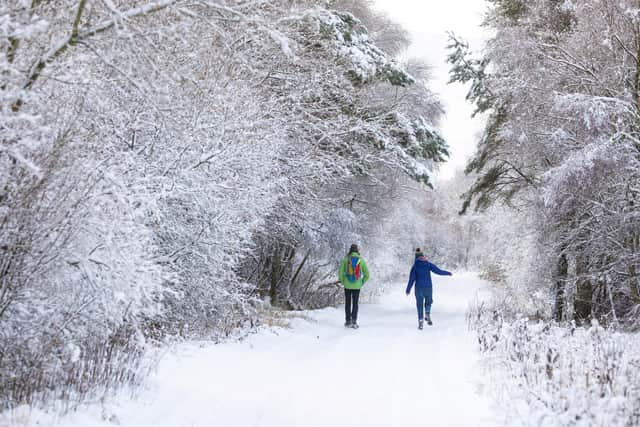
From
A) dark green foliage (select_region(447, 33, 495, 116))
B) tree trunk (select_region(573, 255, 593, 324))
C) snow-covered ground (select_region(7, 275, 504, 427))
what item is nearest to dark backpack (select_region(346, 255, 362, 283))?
snow-covered ground (select_region(7, 275, 504, 427))

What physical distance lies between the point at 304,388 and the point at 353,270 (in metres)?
6.69

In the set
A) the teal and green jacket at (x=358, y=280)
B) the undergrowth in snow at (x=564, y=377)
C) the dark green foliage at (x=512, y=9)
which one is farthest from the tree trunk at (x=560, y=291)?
the dark green foliage at (x=512, y=9)

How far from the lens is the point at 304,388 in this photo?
6.61 meters

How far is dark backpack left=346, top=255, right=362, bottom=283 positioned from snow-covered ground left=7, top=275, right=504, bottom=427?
3.06 metres

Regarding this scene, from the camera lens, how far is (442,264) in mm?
68875

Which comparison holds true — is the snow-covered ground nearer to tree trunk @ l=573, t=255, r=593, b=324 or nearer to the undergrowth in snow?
the undergrowth in snow

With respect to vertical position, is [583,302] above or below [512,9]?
below

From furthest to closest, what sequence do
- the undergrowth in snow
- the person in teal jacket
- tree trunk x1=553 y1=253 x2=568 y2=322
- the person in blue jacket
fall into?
1. tree trunk x1=553 y1=253 x2=568 y2=322
2. the person in teal jacket
3. the person in blue jacket
4. the undergrowth in snow

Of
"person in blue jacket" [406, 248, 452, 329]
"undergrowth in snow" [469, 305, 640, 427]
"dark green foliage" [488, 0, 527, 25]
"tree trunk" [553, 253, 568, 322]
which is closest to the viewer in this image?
"undergrowth in snow" [469, 305, 640, 427]

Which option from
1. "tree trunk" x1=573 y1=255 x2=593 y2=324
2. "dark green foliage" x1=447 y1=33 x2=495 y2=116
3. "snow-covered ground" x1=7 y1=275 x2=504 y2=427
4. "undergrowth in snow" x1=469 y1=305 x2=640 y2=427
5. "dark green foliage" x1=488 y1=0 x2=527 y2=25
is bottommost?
"snow-covered ground" x1=7 y1=275 x2=504 y2=427

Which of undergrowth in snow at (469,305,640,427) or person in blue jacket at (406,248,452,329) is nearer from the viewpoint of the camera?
undergrowth in snow at (469,305,640,427)

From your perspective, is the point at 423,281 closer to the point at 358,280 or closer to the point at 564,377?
the point at 358,280

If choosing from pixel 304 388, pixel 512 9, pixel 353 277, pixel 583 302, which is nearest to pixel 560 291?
pixel 583 302

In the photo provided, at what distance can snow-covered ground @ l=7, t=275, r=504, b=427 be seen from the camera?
509 centimetres
